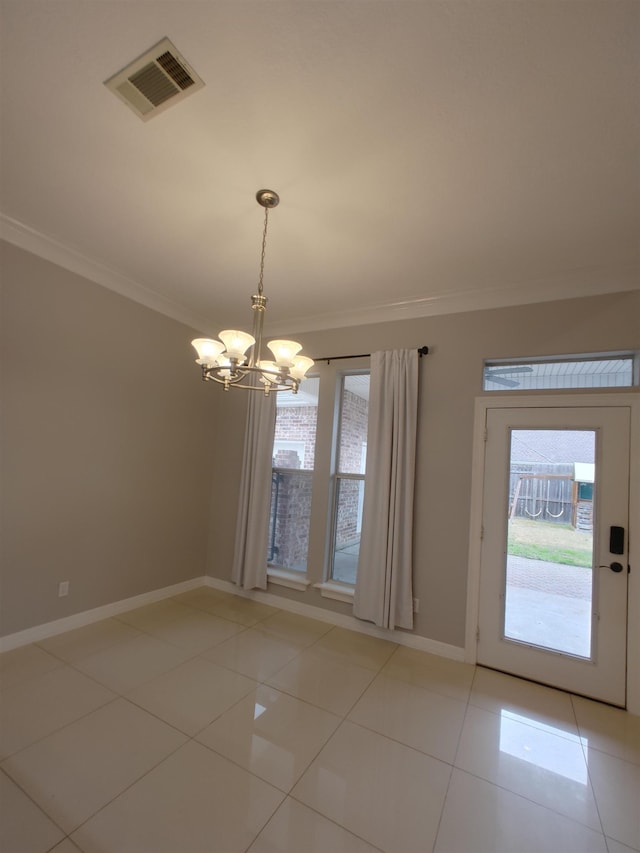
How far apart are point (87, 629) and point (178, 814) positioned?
78.4 inches

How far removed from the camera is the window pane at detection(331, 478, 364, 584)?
3.50 metres

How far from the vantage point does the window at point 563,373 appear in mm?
2588

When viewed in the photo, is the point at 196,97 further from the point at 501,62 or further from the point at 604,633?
the point at 604,633

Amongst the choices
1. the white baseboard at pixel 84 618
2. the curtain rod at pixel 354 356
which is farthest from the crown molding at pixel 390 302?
the white baseboard at pixel 84 618

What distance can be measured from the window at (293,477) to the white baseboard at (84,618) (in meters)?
1.10

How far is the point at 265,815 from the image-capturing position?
58.7 inches

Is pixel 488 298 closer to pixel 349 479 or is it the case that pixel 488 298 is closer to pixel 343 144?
pixel 343 144

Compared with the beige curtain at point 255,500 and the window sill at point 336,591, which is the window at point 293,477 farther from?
the window sill at point 336,591

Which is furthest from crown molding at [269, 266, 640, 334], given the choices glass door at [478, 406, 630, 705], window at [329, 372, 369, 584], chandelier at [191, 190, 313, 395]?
chandelier at [191, 190, 313, 395]

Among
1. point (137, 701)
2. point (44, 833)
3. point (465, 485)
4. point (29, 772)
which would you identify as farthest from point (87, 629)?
point (465, 485)

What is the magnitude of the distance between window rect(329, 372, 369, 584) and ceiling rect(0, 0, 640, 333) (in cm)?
117

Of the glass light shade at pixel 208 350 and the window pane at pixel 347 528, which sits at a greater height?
the glass light shade at pixel 208 350

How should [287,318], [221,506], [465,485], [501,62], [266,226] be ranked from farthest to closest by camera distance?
[221,506] < [287,318] < [465,485] < [266,226] < [501,62]

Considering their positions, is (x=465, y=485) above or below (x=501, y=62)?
below
